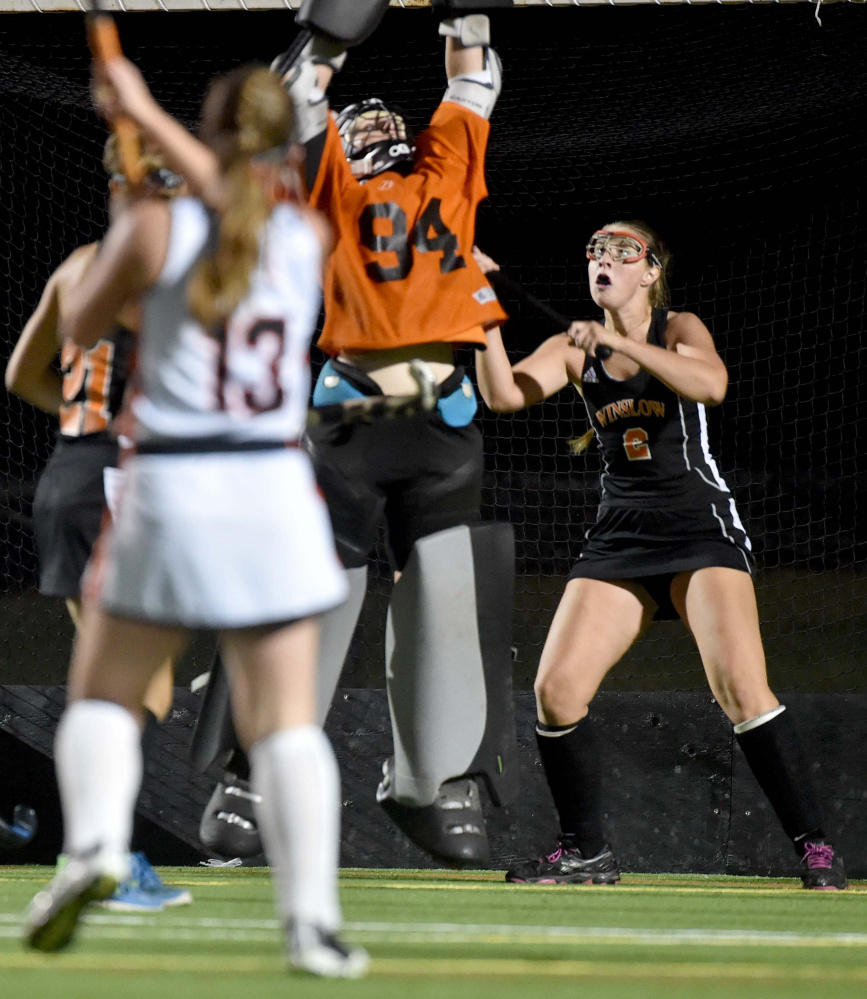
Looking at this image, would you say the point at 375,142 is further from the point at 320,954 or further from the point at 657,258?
the point at 320,954

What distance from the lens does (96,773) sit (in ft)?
6.52

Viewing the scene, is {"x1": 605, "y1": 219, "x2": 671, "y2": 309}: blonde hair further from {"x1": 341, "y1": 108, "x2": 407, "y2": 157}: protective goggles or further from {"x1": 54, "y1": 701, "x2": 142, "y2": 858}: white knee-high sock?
{"x1": 54, "y1": 701, "x2": 142, "y2": 858}: white knee-high sock

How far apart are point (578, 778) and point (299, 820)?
2.36 m

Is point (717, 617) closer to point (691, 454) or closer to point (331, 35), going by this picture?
point (691, 454)

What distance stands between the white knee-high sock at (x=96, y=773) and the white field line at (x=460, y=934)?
1.78 ft

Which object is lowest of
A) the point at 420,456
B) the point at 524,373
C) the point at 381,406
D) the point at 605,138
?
the point at 420,456

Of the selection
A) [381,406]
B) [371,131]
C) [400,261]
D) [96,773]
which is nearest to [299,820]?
[96,773]

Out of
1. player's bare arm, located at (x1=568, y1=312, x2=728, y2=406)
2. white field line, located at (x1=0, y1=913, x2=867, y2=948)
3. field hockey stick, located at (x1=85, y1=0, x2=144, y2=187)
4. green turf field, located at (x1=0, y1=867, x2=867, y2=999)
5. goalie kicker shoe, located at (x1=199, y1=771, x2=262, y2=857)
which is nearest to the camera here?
green turf field, located at (x1=0, y1=867, x2=867, y2=999)

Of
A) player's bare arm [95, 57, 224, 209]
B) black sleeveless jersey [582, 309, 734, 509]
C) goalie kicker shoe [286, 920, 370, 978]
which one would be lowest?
goalie kicker shoe [286, 920, 370, 978]

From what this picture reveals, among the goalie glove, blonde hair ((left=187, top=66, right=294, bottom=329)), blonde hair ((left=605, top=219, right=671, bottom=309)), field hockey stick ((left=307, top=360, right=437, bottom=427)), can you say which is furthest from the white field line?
blonde hair ((left=605, top=219, right=671, bottom=309))

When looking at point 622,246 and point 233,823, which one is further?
point 622,246

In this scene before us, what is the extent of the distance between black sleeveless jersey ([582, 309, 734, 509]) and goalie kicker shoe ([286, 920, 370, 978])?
249 centimetres

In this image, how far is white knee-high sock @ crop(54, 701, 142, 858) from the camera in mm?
1966

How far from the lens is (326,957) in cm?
188
